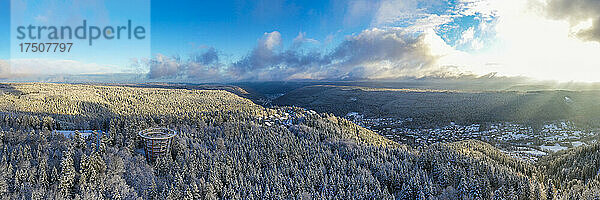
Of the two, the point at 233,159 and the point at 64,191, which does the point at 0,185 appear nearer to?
the point at 64,191

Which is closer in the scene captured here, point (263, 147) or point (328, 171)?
point (328, 171)

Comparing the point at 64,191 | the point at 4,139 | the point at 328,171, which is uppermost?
the point at 4,139

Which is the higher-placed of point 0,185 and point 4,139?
point 4,139

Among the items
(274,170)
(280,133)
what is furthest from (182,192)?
(280,133)

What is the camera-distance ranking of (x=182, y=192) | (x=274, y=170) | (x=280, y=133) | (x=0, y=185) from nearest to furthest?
(x=0, y=185)
(x=182, y=192)
(x=274, y=170)
(x=280, y=133)

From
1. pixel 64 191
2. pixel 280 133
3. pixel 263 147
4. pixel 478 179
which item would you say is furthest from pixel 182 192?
pixel 478 179

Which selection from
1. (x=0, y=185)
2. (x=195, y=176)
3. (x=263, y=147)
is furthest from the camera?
(x=263, y=147)

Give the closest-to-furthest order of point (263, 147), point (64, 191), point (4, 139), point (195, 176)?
point (64, 191) → point (4, 139) → point (195, 176) → point (263, 147)

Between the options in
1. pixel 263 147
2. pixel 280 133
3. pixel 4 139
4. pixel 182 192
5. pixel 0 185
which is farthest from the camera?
pixel 280 133

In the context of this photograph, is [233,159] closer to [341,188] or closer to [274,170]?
[274,170]
